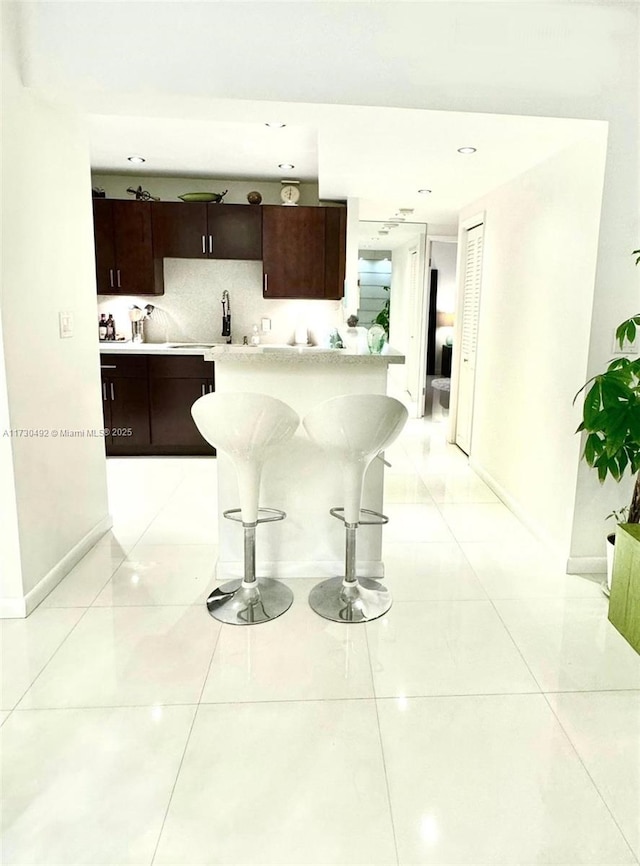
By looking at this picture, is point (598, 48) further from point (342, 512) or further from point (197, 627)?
point (197, 627)

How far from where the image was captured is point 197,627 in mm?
2510

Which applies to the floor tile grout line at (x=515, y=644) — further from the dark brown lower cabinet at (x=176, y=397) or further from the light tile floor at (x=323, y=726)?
the dark brown lower cabinet at (x=176, y=397)

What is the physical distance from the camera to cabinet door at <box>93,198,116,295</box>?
16.4ft

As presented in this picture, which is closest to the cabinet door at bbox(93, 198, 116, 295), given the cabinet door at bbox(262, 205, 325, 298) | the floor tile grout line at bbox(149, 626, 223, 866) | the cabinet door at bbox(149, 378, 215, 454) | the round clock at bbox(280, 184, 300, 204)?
the cabinet door at bbox(149, 378, 215, 454)

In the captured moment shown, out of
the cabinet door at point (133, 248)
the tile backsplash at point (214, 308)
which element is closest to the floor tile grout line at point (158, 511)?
the tile backsplash at point (214, 308)

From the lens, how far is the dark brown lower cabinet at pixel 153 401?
4.98 metres

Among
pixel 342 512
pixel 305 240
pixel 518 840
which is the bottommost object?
pixel 518 840

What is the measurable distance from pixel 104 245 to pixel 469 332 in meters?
3.41

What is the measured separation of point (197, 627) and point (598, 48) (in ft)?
10.3

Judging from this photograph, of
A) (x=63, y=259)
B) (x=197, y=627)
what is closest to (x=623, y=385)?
(x=197, y=627)

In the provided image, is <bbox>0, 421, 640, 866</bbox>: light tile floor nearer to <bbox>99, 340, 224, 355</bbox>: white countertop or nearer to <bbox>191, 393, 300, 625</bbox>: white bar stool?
<bbox>191, 393, 300, 625</bbox>: white bar stool

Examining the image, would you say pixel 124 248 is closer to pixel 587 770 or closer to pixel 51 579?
pixel 51 579

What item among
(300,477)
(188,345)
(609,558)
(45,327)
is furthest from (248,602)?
(188,345)

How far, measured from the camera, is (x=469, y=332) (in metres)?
5.32
